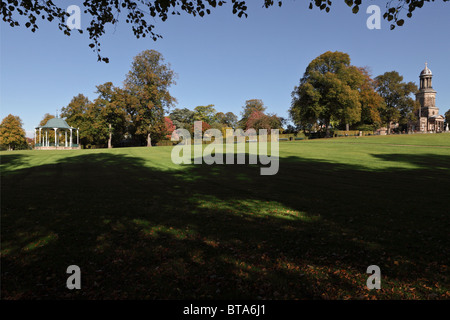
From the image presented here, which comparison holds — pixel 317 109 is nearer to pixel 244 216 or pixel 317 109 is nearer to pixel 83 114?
pixel 244 216

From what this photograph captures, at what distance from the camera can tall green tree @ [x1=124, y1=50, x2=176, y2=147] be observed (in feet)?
176

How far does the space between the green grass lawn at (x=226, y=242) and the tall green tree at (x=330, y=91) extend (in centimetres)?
4221

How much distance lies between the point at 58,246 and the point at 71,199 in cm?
456

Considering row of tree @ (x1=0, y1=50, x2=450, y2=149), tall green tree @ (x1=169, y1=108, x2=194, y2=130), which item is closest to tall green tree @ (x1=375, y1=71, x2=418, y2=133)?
row of tree @ (x1=0, y1=50, x2=450, y2=149)

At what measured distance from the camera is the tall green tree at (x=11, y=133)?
73688mm

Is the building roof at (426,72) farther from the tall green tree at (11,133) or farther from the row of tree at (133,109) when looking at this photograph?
the tall green tree at (11,133)

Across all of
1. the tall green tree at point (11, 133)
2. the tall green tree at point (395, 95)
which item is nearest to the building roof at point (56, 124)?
the tall green tree at point (11, 133)

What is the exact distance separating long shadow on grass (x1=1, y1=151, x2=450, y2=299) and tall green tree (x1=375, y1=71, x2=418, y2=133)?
242 ft

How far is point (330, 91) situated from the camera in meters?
48.7

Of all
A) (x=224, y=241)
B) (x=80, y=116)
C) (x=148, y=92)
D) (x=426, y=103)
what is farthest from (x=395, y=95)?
(x=80, y=116)

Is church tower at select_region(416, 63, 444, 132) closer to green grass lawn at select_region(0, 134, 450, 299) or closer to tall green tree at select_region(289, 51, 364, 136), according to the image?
tall green tree at select_region(289, 51, 364, 136)

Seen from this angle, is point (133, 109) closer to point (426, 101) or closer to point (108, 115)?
point (108, 115)

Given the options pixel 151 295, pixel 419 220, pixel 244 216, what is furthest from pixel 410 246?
pixel 151 295

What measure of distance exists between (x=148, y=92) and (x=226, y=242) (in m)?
53.7
